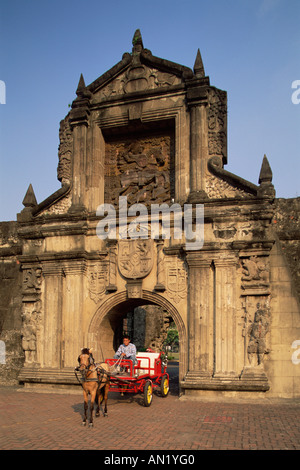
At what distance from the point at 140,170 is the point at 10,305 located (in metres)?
5.65

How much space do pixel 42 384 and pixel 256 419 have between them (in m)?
6.15

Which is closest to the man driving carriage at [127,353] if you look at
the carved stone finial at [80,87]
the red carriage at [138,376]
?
the red carriage at [138,376]

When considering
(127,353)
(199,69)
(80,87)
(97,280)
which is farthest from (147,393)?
(80,87)

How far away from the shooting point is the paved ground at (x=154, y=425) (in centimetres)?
681

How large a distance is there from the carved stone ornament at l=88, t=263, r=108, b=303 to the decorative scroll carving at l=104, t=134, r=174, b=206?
204 centimetres

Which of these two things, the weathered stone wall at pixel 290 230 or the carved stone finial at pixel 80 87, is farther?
the carved stone finial at pixel 80 87

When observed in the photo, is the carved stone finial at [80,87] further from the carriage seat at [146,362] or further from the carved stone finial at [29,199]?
the carriage seat at [146,362]

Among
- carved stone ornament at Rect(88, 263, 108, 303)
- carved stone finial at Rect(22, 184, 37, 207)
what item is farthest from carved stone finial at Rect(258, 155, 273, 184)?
carved stone finial at Rect(22, 184, 37, 207)

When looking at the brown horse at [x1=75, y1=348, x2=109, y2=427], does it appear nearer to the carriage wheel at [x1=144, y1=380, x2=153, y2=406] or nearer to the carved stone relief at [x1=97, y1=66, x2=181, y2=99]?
the carriage wheel at [x1=144, y1=380, x2=153, y2=406]

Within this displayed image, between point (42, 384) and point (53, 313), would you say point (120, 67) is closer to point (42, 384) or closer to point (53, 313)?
point (53, 313)

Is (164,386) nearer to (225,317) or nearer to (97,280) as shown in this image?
(225,317)

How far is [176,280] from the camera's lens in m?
11.8

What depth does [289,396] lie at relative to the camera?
10688mm

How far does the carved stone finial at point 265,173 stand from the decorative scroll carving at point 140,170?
8.58 ft
